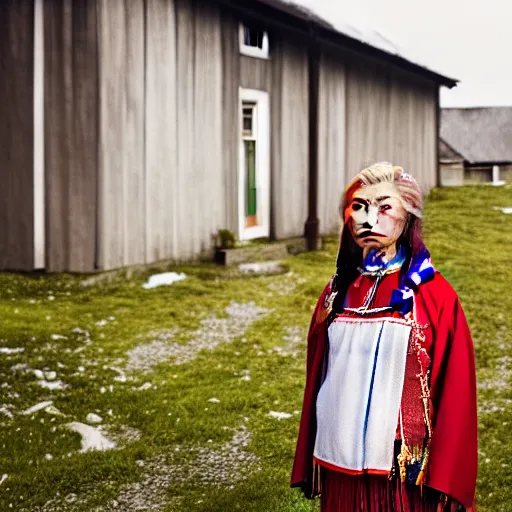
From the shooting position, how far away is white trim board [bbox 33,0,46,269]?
1053cm

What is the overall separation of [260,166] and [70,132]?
406 cm

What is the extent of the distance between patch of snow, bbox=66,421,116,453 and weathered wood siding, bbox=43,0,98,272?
185 inches

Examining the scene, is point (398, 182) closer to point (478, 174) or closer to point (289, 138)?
point (289, 138)

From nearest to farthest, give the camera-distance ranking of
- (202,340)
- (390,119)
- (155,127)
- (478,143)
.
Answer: (202,340) → (155,127) → (390,119) → (478,143)

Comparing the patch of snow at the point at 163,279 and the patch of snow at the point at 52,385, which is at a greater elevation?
the patch of snow at the point at 163,279

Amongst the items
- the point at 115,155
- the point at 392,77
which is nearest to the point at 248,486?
the point at 115,155

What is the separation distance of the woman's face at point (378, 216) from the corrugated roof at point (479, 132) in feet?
117

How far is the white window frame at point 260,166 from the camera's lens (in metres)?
13.4

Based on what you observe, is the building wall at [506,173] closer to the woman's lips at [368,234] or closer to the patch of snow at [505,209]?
the patch of snow at [505,209]

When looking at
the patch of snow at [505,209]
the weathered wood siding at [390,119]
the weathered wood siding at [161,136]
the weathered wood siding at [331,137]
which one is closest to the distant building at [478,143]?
the weathered wood siding at [390,119]

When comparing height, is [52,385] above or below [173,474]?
above

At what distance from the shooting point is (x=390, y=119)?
18.6 meters

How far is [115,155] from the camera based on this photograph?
10711mm

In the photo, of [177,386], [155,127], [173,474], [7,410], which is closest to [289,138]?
[155,127]
